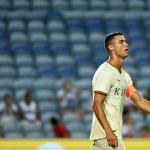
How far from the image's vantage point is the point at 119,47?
20.7ft

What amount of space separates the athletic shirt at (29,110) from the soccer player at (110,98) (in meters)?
6.28

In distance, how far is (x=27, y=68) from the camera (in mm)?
14719

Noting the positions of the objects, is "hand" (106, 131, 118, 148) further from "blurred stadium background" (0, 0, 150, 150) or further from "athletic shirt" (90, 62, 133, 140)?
"blurred stadium background" (0, 0, 150, 150)

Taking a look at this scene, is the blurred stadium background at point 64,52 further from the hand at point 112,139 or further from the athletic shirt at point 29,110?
the hand at point 112,139

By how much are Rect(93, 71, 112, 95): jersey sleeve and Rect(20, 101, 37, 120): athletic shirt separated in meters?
6.49

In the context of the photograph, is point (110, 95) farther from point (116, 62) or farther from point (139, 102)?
point (139, 102)

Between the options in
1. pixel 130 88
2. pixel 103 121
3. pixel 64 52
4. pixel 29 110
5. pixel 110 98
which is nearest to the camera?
pixel 103 121

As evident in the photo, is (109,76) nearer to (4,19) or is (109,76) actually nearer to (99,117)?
(99,117)

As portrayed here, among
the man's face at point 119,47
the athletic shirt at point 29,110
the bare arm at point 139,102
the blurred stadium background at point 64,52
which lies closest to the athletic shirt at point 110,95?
the man's face at point 119,47

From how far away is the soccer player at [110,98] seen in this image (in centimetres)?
602

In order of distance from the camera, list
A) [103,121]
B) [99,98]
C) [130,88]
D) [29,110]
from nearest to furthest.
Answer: [103,121] → [99,98] → [130,88] → [29,110]

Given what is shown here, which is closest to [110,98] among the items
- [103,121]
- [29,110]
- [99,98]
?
[99,98]

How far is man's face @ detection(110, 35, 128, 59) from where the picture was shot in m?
6.28

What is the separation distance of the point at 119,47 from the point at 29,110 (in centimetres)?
645
